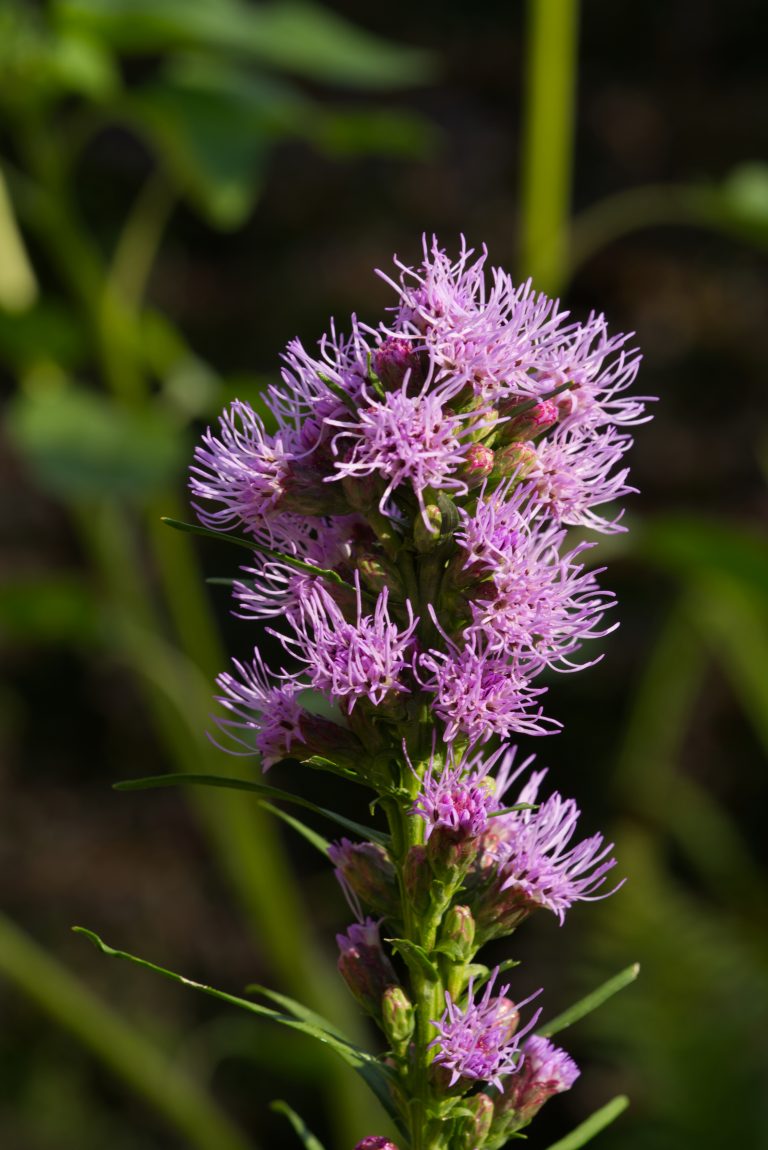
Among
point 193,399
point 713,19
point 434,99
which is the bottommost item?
point 193,399

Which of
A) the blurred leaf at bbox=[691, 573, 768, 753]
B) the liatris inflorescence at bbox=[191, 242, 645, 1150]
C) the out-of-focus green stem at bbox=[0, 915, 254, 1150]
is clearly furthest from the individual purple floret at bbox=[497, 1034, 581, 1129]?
the blurred leaf at bbox=[691, 573, 768, 753]

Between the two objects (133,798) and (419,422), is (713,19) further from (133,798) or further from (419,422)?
(419,422)

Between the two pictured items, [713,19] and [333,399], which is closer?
[333,399]

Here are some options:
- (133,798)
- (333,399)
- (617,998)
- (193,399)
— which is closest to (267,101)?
(193,399)

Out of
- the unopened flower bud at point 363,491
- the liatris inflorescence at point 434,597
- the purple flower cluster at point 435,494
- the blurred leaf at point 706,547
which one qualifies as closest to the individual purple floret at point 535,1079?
the liatris inflorescence at point 434,597

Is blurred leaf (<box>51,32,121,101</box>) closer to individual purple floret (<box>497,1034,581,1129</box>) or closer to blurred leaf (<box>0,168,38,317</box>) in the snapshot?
blurred leaf (<box>0,168,38,317</box>)

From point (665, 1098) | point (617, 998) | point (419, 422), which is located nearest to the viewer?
point (419, 422)

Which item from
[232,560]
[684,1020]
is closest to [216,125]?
[232,560]
